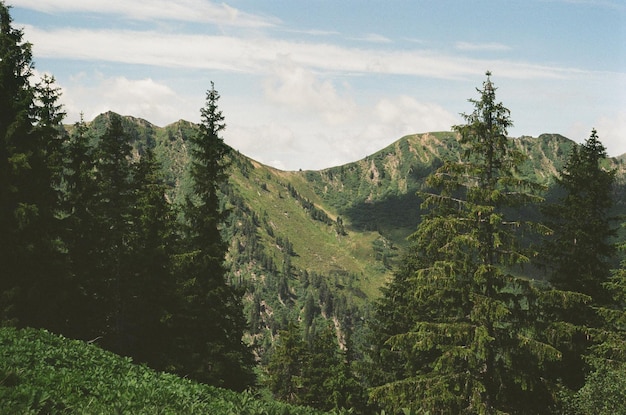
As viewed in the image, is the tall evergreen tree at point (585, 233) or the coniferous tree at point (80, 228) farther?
the coniferous tree at point (80, 228)

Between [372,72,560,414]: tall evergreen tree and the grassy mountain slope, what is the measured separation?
302 inches

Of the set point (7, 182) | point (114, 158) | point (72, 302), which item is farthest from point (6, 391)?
point (114, 158)

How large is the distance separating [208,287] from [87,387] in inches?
542

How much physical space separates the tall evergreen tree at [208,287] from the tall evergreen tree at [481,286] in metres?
9.74

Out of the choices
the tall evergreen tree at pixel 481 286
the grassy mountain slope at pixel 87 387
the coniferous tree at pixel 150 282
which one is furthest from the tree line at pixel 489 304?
the coniferous tree at pixel 150 282

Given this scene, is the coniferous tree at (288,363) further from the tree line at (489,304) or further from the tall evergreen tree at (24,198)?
the tree line at (489,304)

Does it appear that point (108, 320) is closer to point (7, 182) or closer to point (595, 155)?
point (7, 182)

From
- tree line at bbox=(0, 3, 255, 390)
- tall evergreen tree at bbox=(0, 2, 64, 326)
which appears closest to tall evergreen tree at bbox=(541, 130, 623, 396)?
tree line at bbox=(0, 3, 255, 390)

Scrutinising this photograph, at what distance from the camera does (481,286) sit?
16656mm

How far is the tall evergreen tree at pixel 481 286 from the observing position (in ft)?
51.7

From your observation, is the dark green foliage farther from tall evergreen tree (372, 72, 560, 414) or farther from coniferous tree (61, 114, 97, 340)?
coniferous tree (61, 114, 97, 340)

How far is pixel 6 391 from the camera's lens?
706 centimetres

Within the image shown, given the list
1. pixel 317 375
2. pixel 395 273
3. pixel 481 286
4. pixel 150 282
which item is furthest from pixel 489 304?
pixel 317 375

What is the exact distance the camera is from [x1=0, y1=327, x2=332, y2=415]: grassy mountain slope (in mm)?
7008
